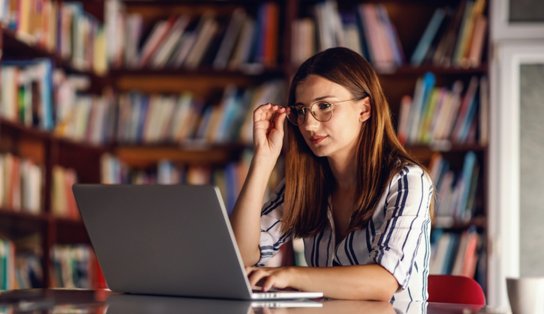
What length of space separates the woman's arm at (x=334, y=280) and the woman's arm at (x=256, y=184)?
43cm

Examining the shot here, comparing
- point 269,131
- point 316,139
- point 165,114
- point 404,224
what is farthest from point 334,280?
point 165,114

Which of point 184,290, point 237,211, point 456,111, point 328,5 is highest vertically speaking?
point 328,5

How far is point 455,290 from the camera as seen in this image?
6.76 feet

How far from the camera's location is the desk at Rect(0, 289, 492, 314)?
141 centimetres

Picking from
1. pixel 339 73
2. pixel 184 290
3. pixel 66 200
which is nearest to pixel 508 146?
pixel 66 200

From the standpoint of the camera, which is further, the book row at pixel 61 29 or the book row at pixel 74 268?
the book row at pixel 74 268

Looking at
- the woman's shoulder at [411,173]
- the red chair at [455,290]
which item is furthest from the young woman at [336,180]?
the red chair at [455,290]

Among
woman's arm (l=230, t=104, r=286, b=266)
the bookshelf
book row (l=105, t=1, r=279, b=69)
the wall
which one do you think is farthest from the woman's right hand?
the wall

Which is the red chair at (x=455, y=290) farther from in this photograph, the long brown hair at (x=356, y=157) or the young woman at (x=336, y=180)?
the long brown hair at (x=356, y=157)

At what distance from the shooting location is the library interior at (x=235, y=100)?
13.5 feet

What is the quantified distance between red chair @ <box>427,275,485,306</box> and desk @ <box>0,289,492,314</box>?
371mm

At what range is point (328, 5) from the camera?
431 centimetres

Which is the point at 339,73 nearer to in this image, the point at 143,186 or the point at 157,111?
the point at 143,186

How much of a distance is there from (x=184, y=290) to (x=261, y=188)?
545 millimetres
